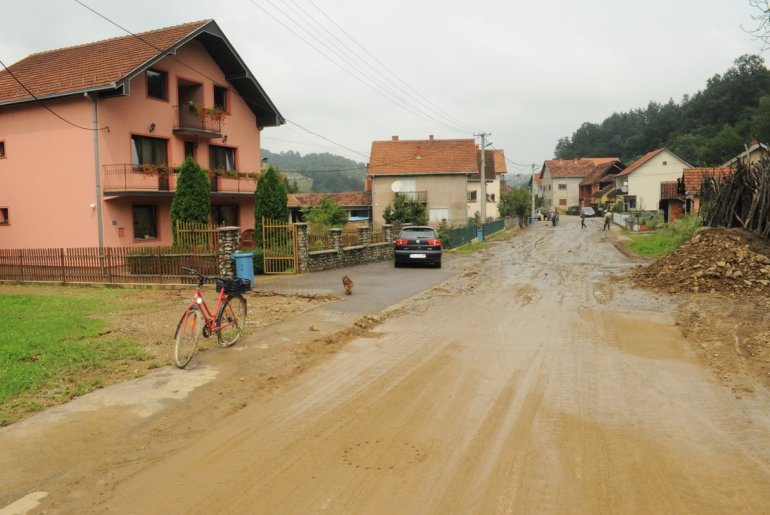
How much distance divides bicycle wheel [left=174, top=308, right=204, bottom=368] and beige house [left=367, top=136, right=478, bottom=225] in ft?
140

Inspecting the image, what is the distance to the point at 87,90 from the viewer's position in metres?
21.6

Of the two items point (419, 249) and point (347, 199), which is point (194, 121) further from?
point (347, 199)

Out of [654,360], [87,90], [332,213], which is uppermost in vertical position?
[87,90]

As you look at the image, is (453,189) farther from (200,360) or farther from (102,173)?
(200,360)

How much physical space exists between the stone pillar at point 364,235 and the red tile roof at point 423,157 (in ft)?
85.7

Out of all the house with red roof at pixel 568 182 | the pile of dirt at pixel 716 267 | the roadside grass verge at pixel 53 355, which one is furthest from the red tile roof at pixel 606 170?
the roadside grass verge at pixel 53 355

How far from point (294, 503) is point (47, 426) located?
3009 millimetres

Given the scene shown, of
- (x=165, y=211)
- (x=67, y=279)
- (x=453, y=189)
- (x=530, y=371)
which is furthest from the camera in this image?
(x=453, y=189)

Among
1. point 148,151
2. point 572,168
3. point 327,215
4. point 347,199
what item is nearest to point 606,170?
point 572,168

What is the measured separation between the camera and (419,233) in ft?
74.1

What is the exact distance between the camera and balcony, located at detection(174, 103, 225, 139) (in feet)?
84.6

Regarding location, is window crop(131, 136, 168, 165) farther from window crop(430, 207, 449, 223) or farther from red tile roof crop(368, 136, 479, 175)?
window crop(430, 207, 449, 223)

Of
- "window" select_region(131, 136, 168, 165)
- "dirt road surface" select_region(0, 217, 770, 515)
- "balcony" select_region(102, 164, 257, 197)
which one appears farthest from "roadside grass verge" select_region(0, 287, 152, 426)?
"window" select_region(131, 136, 168, 165)

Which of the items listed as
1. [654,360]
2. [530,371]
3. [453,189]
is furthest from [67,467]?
[453,189]
